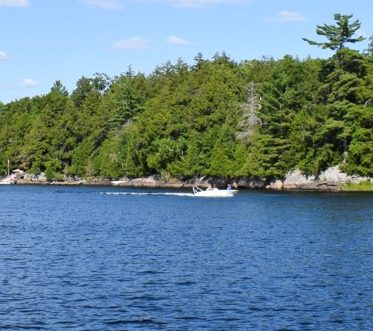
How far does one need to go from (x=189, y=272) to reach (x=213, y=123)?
102 meters

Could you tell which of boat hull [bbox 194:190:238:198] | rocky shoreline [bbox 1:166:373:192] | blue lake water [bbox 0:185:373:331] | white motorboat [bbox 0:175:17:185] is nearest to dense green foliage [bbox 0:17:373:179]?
rocky shoreline [bbox 1:166:373:192]

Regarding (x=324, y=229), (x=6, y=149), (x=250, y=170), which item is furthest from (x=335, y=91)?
(x=6, y=149)

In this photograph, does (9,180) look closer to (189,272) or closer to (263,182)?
(263,182)

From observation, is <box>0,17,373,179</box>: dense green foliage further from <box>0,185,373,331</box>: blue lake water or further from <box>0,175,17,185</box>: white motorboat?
<box>0,185,373,331</box>: blue lake water

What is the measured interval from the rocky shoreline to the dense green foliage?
149cm

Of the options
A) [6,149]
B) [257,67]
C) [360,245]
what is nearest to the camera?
[360,245]

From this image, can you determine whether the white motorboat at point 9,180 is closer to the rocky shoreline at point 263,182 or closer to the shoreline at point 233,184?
the shoreline at point 233,184

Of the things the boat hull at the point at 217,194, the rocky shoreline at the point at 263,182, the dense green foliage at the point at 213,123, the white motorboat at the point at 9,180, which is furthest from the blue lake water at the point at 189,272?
the white motorboat at the point at 9,180

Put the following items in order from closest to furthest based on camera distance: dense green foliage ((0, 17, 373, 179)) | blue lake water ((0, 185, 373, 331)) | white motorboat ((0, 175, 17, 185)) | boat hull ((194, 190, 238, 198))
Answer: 1. blue lake water ((0, 185, 373, 331))
2. boat hull ((194, 190, 238, 198))
3. dense green foliage ((0, 17, 373, 179))
4. white motorboat ((0, 175, 17, 185))

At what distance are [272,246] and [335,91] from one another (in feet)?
220

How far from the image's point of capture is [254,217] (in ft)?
230

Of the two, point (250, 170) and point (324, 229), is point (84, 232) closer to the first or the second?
point (324, 229)

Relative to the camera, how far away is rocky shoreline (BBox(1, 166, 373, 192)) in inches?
4375

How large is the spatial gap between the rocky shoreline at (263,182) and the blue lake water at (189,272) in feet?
131
